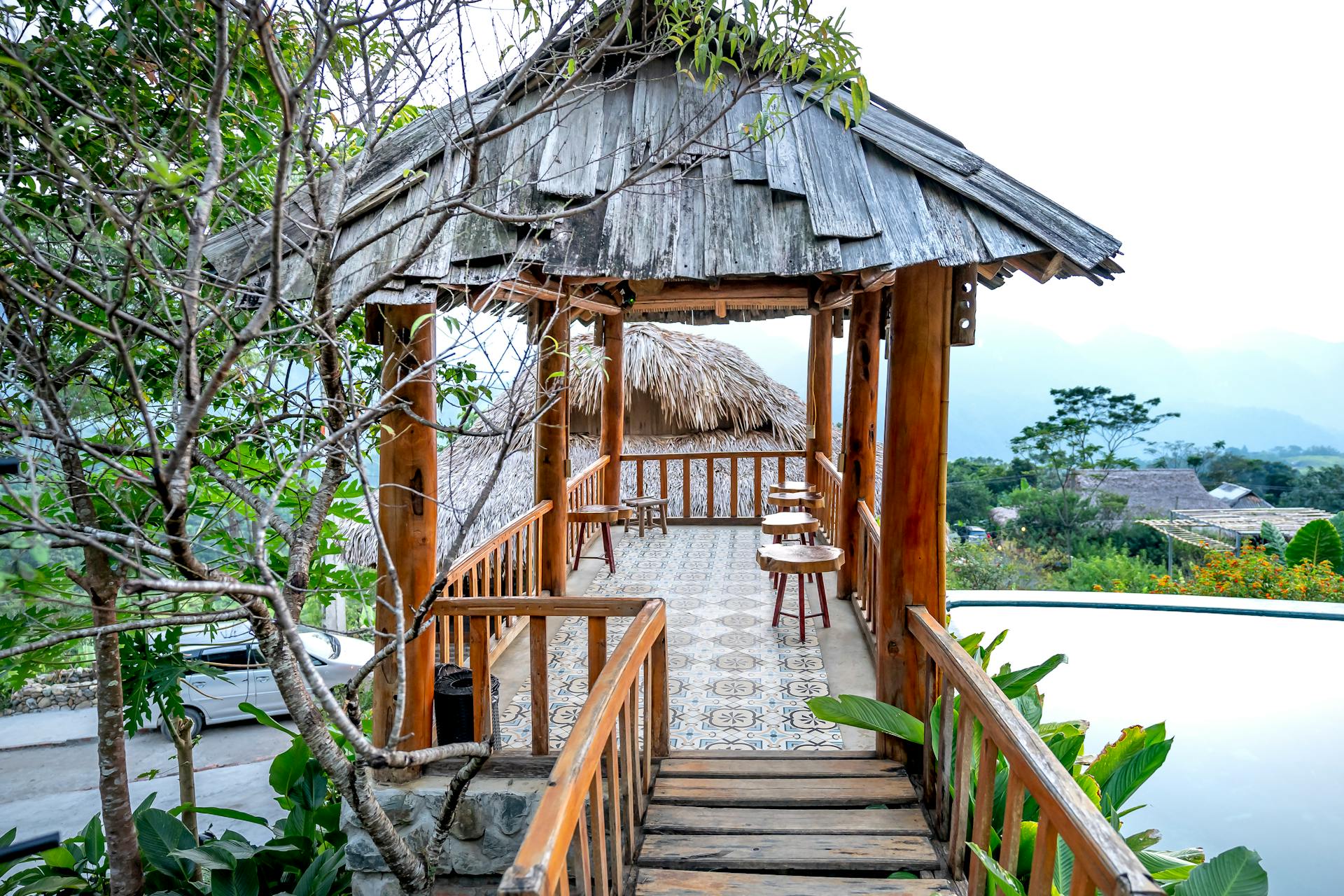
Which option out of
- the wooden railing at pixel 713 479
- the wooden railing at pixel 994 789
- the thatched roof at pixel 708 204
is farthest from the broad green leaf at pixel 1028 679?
the wooden railing at pixel 713 479

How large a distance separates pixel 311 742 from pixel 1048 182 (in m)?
79.1

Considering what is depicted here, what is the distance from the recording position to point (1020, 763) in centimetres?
217

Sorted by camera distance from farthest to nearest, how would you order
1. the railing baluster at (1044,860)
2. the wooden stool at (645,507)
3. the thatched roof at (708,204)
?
the wooden stool at (645,507) < the thatched roof at (708,204) < the railing baluster at (1044,860)

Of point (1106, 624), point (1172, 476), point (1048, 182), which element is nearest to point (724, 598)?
point (1106, 624)

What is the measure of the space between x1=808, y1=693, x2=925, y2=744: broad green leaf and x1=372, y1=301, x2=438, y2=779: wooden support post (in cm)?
181

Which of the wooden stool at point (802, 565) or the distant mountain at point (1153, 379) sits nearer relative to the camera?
the wooden stool at point (802, 565)

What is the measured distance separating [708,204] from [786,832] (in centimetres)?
278

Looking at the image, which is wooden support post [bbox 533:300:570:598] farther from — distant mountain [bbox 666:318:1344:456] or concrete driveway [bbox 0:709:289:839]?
distant mountain [bbox 666:318:1344:456]

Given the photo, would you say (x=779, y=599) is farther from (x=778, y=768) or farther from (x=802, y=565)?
(x=778, y=768)

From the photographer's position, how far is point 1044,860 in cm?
203

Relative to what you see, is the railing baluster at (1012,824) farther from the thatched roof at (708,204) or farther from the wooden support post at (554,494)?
the wooden support post at (554,494)

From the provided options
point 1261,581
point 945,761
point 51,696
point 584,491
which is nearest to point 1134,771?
point 945,761

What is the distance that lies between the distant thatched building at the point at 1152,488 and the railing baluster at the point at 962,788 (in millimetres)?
22788

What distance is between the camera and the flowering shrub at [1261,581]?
429 inches
